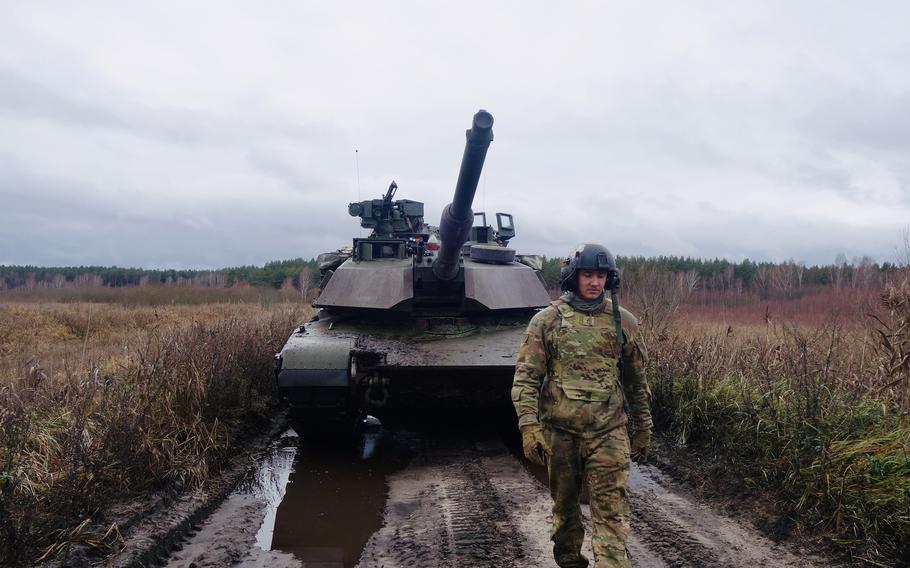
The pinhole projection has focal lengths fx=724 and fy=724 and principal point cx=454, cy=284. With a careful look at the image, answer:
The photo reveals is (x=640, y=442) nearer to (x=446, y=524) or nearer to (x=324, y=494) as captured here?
(x=446, y=524)

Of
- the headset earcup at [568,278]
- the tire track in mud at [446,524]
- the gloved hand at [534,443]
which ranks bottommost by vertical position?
the tire track in mud at [446,524]

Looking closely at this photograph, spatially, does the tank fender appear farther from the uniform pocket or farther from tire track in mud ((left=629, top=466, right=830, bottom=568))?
the uniform pocket

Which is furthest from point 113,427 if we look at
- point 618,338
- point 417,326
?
point 618,338

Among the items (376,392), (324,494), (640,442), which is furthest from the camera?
(376,392)

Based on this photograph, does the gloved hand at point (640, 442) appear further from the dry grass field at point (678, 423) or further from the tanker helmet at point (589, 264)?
the dry grass field at point (678, 423)

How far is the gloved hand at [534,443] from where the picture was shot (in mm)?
3484

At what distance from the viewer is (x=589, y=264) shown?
3.73 metres

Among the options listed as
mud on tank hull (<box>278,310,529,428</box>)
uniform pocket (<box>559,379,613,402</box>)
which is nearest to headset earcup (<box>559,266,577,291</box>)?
uniform pocket (<box>559,379,613,402</box>)

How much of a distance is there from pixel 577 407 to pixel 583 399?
0.05 meters

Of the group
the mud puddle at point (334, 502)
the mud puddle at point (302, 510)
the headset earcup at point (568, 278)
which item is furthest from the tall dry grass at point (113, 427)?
the headset earcup at point (568, 278)

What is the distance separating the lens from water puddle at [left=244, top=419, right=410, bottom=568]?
181 inches

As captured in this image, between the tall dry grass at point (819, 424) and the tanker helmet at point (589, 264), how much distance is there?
206 centimetres

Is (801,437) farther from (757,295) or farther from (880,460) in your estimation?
(757,295)

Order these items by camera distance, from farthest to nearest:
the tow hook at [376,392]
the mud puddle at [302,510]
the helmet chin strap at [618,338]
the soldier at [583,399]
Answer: the tow hook at [376,392]
the mud puddle at [302,510]
the helmet chin strap at [618,338]
the soldier at [583,399]
